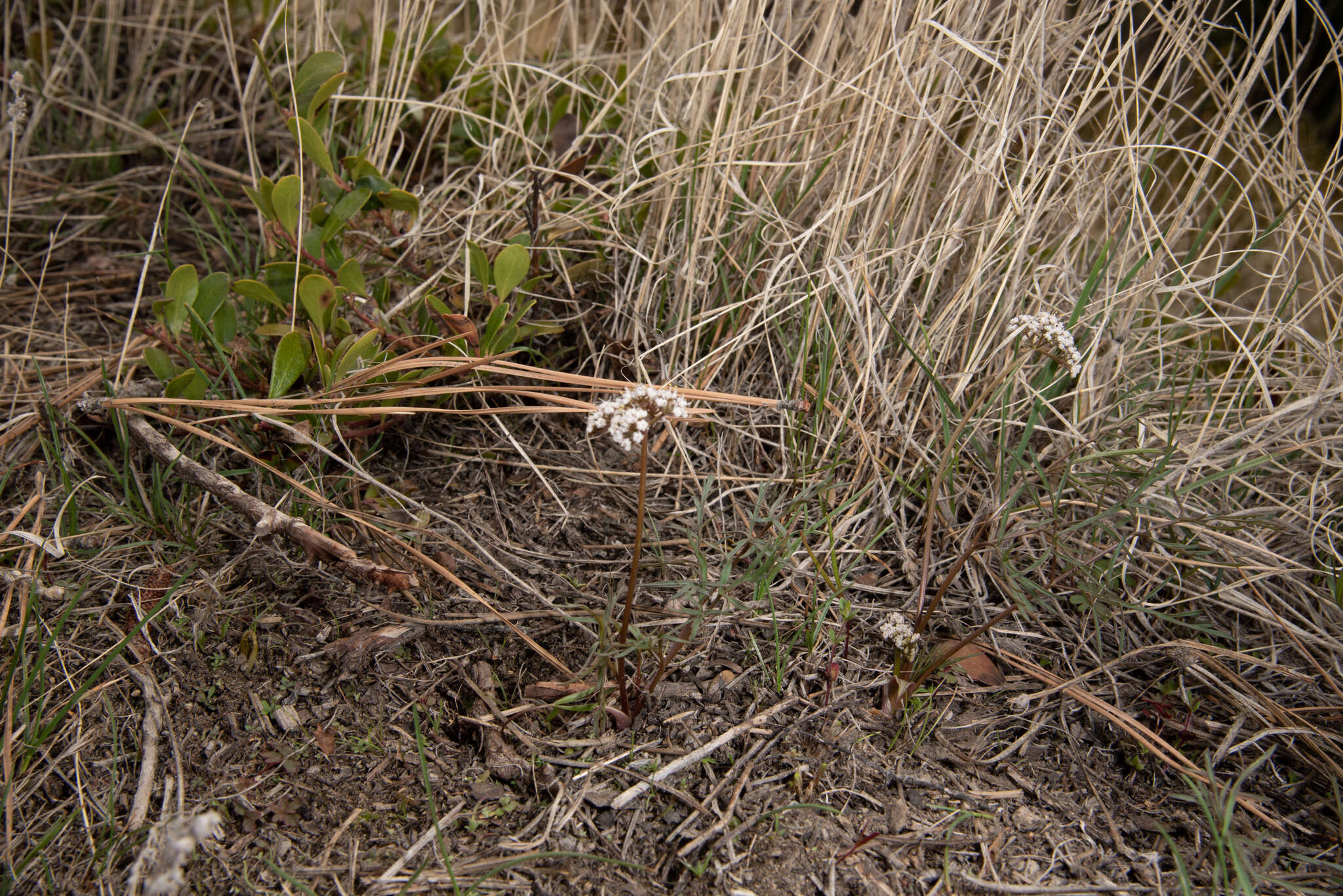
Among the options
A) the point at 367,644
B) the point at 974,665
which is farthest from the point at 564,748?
the point at 974,665

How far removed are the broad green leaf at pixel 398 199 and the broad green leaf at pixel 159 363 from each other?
530mm

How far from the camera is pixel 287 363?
1.53 meters

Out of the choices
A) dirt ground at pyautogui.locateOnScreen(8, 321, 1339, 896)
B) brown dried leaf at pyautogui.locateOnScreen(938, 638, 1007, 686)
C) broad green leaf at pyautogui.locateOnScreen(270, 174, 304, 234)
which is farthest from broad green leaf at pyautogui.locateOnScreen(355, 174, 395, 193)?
brown dried leaf at pyautogui.locateOnScreen(938, 638, 1007, 686)

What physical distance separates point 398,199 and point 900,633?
132 centimetres

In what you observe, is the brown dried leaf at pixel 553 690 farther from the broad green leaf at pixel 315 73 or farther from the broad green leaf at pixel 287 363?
the broad green leaf at pixel 315 73

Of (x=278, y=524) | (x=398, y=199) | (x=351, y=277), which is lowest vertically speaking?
(x=278, y=524)

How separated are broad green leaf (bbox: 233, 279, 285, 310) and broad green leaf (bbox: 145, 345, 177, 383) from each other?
18 centimetres

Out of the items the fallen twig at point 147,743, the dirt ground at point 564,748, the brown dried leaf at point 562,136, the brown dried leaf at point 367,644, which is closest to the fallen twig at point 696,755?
the dirt ground at point 564,748

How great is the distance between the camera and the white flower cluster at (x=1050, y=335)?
4.08 ft

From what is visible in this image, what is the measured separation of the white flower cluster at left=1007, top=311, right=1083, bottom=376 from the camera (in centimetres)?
124

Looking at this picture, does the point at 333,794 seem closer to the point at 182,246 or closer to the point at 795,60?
the point at 182,246

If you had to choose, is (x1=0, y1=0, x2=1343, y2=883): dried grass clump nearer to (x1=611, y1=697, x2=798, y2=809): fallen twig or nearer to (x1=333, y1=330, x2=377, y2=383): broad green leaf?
(x1=333, y1=330, x2=377, y2=383): broad green leaf

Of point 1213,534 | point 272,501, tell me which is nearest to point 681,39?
point 272,501

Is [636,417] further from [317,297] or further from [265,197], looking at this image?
[265,197]
